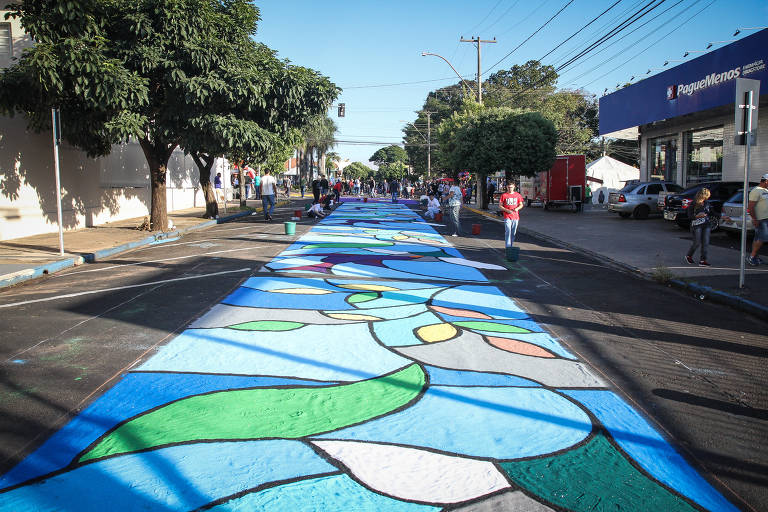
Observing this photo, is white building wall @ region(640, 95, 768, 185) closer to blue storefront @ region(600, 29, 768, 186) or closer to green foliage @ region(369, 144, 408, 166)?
blue storefront @ region(600, 29, 768, 186)

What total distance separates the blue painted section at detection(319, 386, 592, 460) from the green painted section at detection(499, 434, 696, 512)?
0.16 metres

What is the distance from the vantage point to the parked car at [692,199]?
56.2 feet

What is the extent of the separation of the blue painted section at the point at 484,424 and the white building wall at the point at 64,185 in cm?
1394

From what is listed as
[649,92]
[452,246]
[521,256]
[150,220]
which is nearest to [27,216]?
[150,220]

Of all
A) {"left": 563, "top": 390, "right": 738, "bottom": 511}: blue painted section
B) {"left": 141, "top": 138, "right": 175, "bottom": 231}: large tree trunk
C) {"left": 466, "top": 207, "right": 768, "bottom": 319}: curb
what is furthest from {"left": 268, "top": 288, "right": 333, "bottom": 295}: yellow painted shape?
{"left": 141, "top": 138, "right": 175, "bottom": 231}: large tree trunk

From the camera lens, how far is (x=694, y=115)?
22.6m

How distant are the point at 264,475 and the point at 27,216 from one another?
14.8 m

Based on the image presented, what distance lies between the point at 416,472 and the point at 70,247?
12413 mm

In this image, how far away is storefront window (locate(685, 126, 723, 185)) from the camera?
21.9 m

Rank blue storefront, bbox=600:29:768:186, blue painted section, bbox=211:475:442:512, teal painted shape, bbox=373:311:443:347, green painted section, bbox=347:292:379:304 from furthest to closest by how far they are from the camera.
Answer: blue storefront, bbox=600:29:768:186
green painted section, bbox=347:292:379:304
teal painted shape, bbox=373:311:443:347
blue painted section, bbox=211:475:442:512

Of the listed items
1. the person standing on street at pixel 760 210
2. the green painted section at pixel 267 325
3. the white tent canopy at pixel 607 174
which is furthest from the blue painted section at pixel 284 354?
the white tent canopy at pixel 607 174

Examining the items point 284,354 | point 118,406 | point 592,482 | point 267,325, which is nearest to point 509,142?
point 267,325

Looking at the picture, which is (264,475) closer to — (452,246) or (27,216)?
(452,246)

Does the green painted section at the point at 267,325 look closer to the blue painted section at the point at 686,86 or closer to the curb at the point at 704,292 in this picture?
the curb at the point at 704,292
